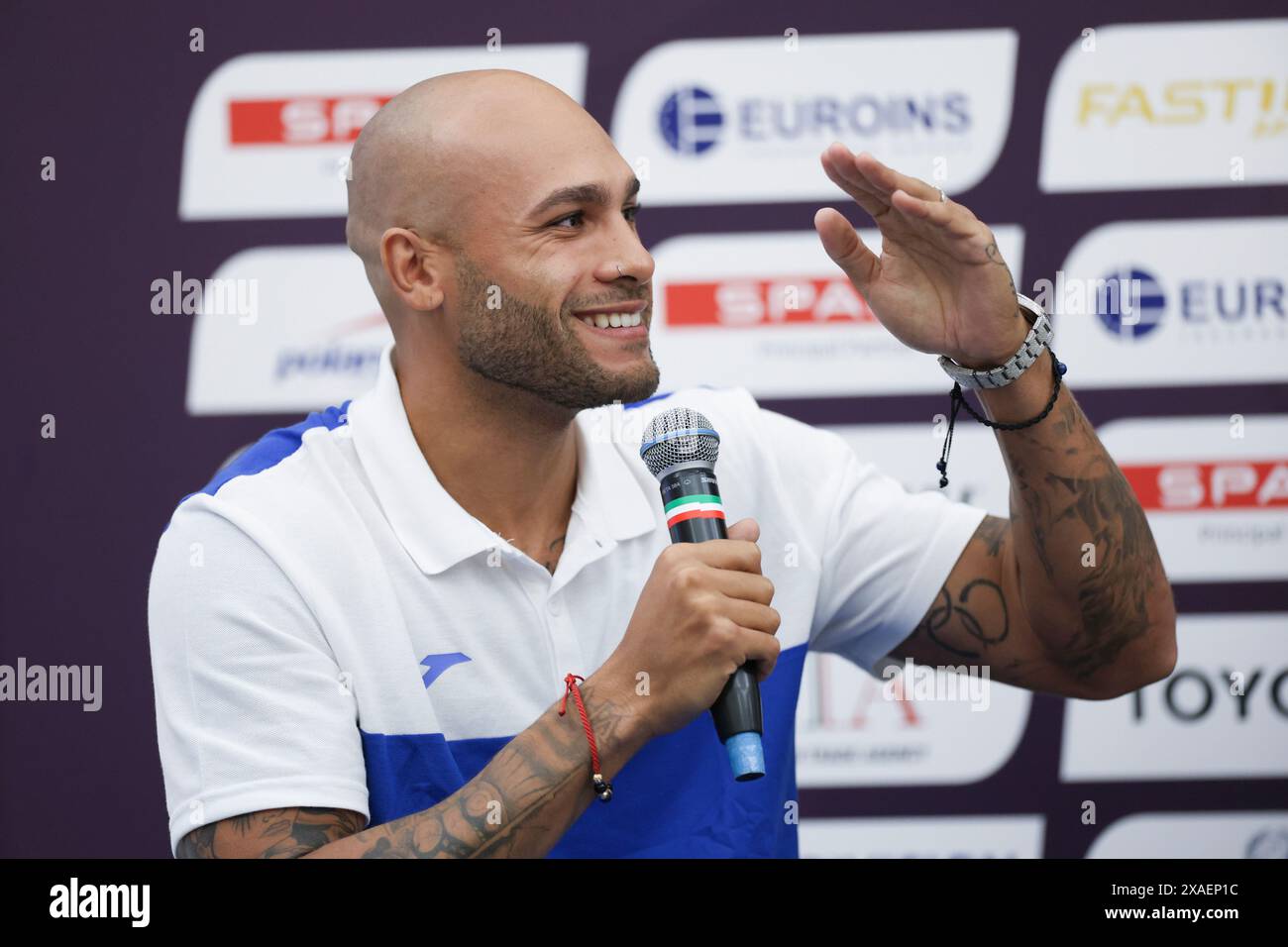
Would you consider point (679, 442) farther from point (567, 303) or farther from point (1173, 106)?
point (1173, 106)

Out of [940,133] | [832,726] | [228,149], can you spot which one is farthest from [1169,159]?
[228,149]

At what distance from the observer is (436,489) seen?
154 centimetres

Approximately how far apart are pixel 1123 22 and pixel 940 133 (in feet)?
1.51

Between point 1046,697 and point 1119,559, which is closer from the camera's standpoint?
point 1119,559

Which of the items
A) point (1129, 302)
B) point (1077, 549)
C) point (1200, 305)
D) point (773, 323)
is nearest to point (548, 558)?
point (1077, 549)

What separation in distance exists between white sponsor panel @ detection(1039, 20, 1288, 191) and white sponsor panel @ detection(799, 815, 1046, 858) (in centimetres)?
143

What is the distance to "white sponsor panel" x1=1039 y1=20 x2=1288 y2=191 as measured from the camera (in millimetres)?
2777

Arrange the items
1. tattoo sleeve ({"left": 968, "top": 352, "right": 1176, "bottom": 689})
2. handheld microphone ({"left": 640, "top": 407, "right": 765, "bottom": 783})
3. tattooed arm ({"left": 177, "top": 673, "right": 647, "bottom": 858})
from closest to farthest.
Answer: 1. handheld microphone ({"left": 640, "top": 407, "right": 765, "bottom": 783})
2. tattooed arm ({"left": 177, "top": 673, "right": 647, "bottom": 858})
3. tattoo sleeve ({"left": 968, "top": 352, "right": 1176, "bottom": 689})

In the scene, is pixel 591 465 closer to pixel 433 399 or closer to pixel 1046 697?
pixel 433 399

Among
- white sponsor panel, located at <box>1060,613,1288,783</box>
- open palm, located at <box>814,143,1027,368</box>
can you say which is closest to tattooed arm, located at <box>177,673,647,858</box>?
open palm, located at <box>814,143,1027,368</box>

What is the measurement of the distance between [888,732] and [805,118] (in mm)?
1375

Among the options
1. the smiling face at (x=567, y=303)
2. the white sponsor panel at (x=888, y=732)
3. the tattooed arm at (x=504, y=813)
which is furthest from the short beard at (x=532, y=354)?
the white sponsor panel at (x=888, y=732)

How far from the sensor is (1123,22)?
2.78m

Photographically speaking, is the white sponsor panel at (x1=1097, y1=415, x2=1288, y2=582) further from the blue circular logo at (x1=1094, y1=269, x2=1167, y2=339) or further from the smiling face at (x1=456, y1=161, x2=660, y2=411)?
the smiling face at (x1=456, y1=161, x2=660, y2=411)
